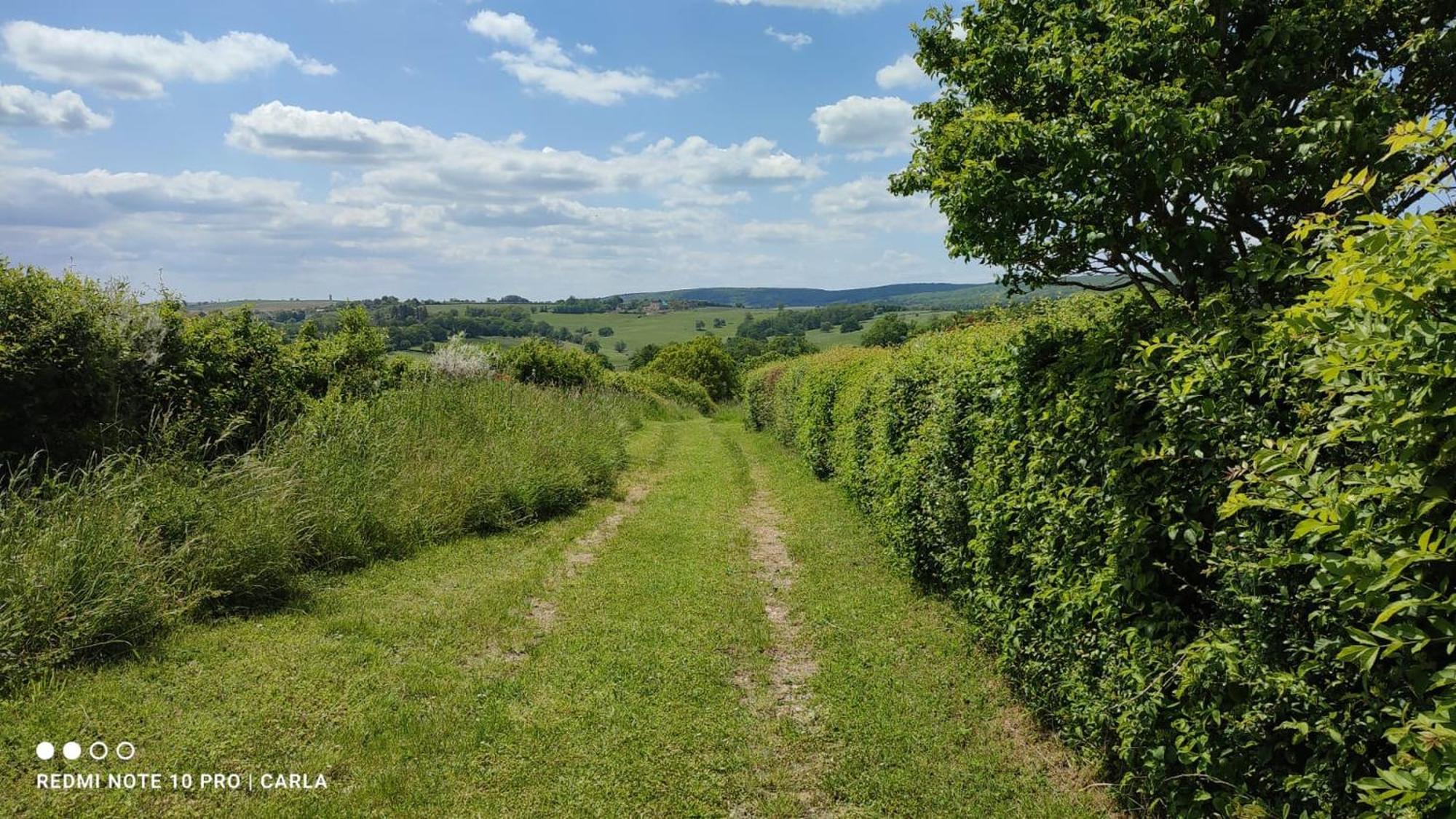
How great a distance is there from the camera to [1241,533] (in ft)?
9.61

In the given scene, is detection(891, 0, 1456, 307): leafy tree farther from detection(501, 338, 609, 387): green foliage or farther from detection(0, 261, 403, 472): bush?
detection(501, 338, 609, 387): green foliage

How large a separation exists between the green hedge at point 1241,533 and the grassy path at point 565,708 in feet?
2.76

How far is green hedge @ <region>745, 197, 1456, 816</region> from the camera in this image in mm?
2031

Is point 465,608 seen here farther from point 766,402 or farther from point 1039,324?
point 766,402

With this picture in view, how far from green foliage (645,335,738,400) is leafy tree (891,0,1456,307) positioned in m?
56.5

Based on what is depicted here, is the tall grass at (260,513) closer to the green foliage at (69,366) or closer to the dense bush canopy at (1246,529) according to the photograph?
the green foliage at (69,366)

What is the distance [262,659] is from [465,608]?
1.90 meters

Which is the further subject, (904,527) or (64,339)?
(904,527)

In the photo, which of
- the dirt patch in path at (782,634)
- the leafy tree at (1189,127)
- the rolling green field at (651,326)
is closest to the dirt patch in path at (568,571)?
the dirt patch in path at (782,634)

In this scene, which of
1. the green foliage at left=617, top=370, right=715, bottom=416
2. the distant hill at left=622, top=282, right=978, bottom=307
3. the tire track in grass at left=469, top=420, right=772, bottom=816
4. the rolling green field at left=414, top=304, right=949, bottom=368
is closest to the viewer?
the tire track in grass at left=469, top=420, right=772, bottom=816

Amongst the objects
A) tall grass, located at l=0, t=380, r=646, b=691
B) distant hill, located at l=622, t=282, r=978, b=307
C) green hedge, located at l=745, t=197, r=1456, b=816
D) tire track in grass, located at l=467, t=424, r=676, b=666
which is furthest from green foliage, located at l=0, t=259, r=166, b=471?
distant hill, located at l=622, t=282, r=978, b=307

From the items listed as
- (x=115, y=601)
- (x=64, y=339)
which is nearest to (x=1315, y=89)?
(x=115, y=601)

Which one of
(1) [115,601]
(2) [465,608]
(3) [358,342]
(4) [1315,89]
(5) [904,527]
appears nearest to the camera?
(4) [1315,89]

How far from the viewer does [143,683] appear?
4.98 metres
